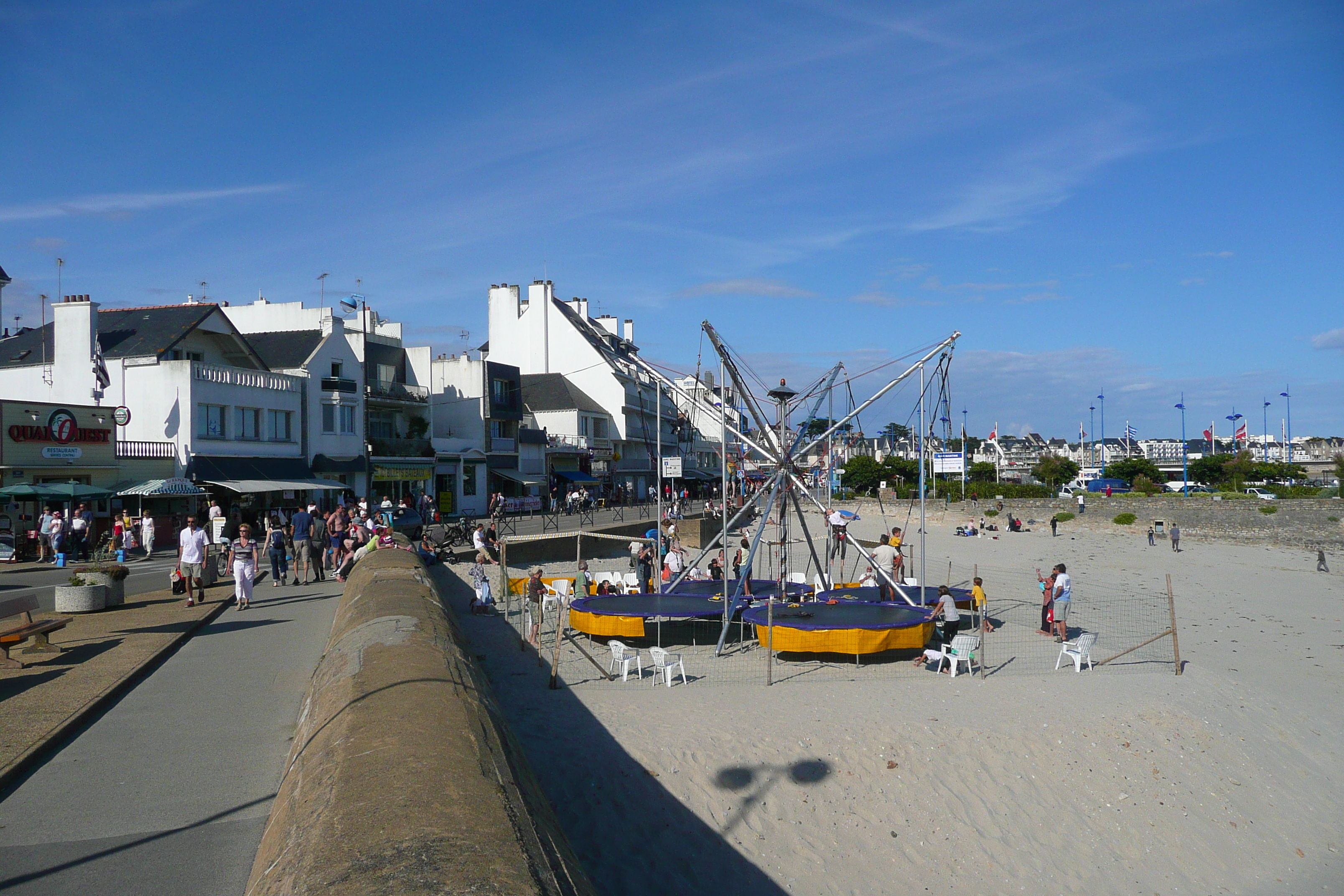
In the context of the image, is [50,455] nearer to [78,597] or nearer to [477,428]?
[78,597]

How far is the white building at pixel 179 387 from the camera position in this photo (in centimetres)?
3231

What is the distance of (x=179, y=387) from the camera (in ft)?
106

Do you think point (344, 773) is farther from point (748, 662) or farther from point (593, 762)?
point (748, 662)

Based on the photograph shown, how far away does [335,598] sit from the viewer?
16141mm

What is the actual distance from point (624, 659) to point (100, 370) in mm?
26705

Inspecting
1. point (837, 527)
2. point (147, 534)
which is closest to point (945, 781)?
point (837, 527)

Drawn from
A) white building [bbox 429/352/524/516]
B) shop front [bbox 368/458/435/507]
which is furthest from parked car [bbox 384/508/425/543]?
white building [bbox 429/352/524/516]

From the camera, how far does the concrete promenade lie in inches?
197

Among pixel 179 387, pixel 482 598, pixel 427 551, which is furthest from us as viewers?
pixel 179 387

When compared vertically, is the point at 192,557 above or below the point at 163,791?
above

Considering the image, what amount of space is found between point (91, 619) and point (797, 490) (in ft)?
42.2

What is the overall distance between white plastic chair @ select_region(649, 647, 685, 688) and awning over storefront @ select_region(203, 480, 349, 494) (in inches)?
936

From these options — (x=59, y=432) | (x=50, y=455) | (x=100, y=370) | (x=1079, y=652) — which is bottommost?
(x=1079, y=652)

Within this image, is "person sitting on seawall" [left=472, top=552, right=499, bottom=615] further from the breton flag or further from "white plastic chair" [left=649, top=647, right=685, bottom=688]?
the breton flag
